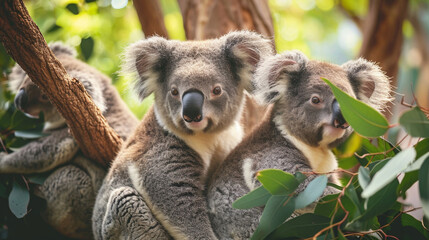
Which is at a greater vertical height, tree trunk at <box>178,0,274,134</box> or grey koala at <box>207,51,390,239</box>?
tree trunk at <box>178,0,274,134</box>

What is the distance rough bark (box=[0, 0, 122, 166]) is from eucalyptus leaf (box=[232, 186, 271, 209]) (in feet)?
4.90

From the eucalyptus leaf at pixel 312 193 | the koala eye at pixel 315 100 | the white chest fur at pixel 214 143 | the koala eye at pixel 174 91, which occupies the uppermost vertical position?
the koala eye at pixel 174 91

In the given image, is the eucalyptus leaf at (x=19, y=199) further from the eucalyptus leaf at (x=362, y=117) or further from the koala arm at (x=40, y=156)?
the eucalyptus leaf at (x=362, y=117)

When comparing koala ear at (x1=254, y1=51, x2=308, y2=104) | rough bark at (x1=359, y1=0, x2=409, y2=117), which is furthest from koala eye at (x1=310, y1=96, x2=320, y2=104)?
rough bark at (x1=359, y1=0, x2=409, y2=117)

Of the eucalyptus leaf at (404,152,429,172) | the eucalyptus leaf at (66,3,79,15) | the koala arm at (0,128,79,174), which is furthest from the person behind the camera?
the eucalyptus leaf at (66,3,79,15)

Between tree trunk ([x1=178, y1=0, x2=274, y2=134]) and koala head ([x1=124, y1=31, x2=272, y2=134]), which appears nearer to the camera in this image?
koala head ([x1=124, y1=31, x2=272, y2=134])

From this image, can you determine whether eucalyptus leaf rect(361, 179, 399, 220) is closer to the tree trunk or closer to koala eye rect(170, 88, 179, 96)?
koala eye rect(170, 88, 179, 96)

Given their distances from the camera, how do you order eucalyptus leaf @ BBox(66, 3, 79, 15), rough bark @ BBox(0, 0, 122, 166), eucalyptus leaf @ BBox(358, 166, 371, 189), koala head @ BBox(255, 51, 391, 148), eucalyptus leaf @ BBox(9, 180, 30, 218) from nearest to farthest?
eucalyptus leaf @ BBox(358, 166, 371, 189) → rough bark @ BBox(0, 0, 122, 166) → koala head @ BBox(255, 51, 391, 148) → eucalyptus leaf @ BBox(9, 180, 30, 218) → eucalyptus leaf @ BBox(66, 3, 79, 15)

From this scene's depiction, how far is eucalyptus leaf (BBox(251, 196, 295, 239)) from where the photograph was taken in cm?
250

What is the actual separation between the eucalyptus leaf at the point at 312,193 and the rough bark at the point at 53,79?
1750mm

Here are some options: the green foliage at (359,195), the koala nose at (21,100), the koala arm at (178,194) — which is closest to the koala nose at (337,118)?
the green foliage at (359,195)

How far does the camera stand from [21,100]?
425cm

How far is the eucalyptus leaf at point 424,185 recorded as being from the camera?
6.35 feet


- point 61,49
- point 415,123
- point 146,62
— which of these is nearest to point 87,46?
point 61,49
